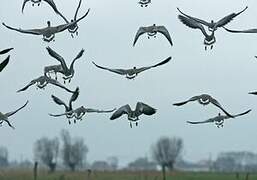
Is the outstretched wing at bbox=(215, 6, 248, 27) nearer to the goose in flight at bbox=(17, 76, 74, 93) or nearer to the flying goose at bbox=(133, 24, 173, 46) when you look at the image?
the flying goose at bbox=(133, 24, 173, 46)

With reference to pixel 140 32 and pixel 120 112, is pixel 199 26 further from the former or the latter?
pixel 120 112

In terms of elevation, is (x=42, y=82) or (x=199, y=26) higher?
(x=199, y=26)

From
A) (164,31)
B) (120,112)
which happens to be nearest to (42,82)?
(120,112)

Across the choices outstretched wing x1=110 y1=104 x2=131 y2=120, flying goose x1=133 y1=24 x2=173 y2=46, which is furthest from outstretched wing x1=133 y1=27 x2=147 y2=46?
outstretched wing x1=110 y1=104 x2=131 y2=120

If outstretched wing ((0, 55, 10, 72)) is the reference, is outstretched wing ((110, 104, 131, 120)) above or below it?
above

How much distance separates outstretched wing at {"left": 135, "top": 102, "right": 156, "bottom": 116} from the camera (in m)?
6.74

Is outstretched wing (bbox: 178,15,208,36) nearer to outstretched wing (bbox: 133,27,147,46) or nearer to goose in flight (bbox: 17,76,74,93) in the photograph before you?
outstretched wing (bbox: 133,27,147,46)

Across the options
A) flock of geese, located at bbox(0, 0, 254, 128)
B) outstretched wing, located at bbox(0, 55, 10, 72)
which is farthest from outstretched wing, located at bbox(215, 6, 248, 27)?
outstretched wing, located at bbox(0, 55, 10, 72)

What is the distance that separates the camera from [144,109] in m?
6.86

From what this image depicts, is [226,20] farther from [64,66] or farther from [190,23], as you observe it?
[64,66]

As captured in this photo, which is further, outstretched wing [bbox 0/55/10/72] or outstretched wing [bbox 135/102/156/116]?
outstretched wing [bbox 135/102/156/116]

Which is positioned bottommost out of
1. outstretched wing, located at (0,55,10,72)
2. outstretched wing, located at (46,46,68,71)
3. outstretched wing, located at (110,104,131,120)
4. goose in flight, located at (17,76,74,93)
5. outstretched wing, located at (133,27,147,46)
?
outstretched wing, located at (0,55,10,72)

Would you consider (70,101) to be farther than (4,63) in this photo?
Yes

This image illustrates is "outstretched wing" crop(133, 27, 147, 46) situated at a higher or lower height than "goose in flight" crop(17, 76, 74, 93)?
higher
